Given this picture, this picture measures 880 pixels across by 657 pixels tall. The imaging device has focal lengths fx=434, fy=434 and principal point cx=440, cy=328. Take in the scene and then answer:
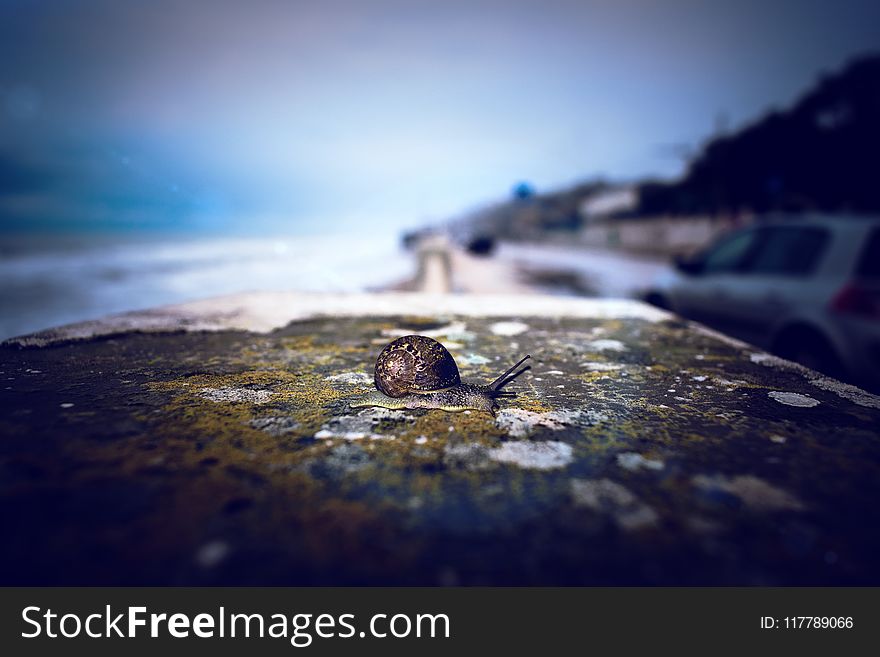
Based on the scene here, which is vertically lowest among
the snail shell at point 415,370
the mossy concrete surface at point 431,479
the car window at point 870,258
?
the mossy concrete surface at point 431,479

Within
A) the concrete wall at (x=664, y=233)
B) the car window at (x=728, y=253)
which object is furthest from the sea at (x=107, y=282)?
the concrete wall at (x=664, y=233)

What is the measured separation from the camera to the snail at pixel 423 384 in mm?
1529

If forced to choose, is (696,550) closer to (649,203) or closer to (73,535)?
(73,535)

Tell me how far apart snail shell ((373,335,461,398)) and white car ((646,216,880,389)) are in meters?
2.65

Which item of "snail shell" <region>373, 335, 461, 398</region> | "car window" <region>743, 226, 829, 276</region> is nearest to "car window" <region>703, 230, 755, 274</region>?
"car window" <region>743, 226, 829, 276</region>

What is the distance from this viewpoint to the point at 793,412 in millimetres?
1430

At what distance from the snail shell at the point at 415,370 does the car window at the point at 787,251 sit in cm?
306

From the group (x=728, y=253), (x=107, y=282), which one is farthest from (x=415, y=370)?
(x=107, y=282)

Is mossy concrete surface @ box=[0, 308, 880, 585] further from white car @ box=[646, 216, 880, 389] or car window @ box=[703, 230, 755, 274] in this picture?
car window @ box=[703, 230, 755, 274]

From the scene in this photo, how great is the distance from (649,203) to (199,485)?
4326 centimetres

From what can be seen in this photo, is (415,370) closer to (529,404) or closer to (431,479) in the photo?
(529,404)

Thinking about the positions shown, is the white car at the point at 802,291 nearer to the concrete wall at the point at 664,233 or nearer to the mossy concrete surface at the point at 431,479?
the mossy concrete surface at the point at 431,479

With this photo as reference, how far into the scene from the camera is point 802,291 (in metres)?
3.09

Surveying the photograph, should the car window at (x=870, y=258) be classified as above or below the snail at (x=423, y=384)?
above
